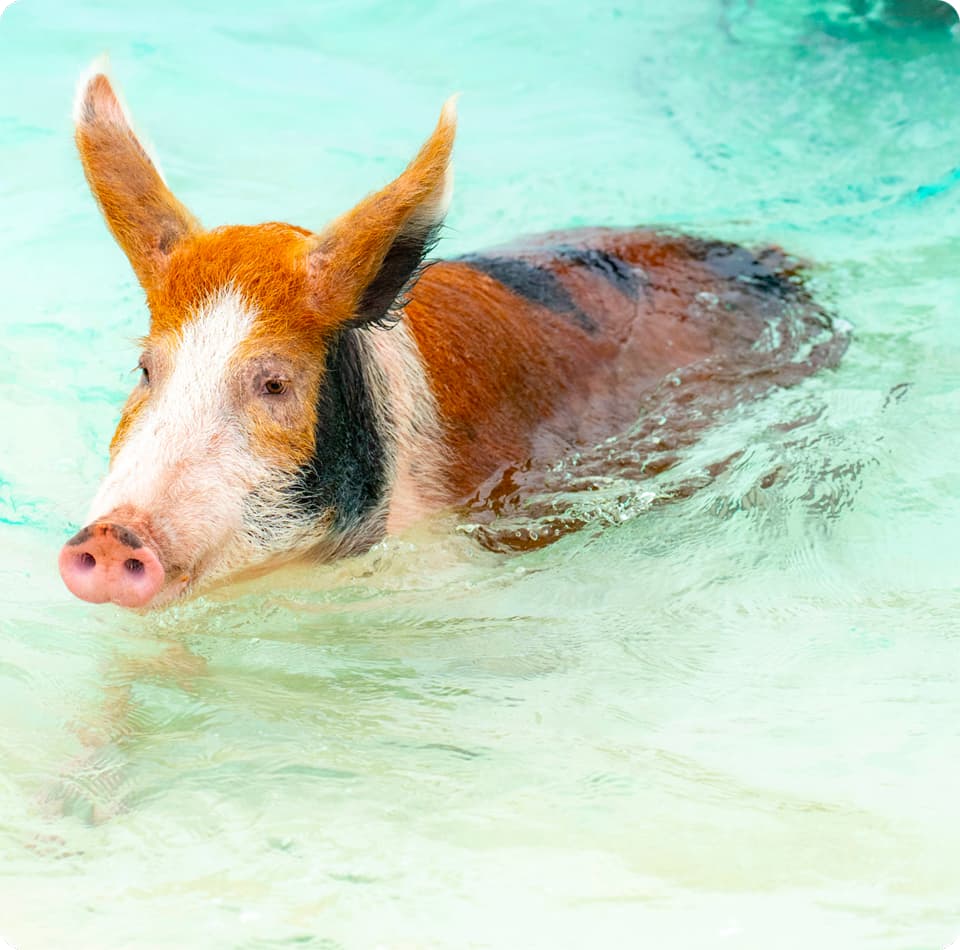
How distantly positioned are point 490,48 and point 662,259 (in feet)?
18.8

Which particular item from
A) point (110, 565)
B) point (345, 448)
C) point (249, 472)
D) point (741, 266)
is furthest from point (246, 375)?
point (741, 266)

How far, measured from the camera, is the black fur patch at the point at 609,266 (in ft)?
19.9

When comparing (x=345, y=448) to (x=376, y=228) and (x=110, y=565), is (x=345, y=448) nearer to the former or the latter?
(x=376, y=228)

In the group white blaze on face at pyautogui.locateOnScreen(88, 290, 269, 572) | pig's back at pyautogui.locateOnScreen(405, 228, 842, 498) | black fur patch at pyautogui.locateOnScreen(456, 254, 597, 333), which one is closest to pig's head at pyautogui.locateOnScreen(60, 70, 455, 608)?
white blaze on face at pyautogui.locateOnScreen(88, 290, 269, 572)

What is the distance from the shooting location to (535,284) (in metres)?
5.77

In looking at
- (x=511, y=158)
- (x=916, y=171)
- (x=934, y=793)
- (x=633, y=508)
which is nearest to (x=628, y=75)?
(x=511, y=158)

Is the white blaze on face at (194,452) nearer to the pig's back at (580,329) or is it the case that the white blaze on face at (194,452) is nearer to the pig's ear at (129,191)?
the pig's ear at (129,191)

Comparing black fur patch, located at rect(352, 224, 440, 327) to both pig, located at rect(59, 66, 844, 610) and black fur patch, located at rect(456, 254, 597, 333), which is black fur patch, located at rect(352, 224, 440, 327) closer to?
pig, located at rect(59, 66, 844, 610)

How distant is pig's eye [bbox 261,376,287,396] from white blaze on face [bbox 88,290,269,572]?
9cm

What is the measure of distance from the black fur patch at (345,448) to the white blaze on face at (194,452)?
0.25 meters

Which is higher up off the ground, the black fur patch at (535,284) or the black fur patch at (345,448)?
the black fur patch at (535,284)

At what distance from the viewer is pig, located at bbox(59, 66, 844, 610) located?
3695 mm

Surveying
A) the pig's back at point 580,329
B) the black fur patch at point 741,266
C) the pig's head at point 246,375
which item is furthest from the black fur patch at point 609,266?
the pig's head at point 246,375

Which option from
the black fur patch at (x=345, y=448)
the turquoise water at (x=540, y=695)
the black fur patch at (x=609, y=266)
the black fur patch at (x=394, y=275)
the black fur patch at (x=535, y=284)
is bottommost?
the turquoise water at (x=540, y=695)
